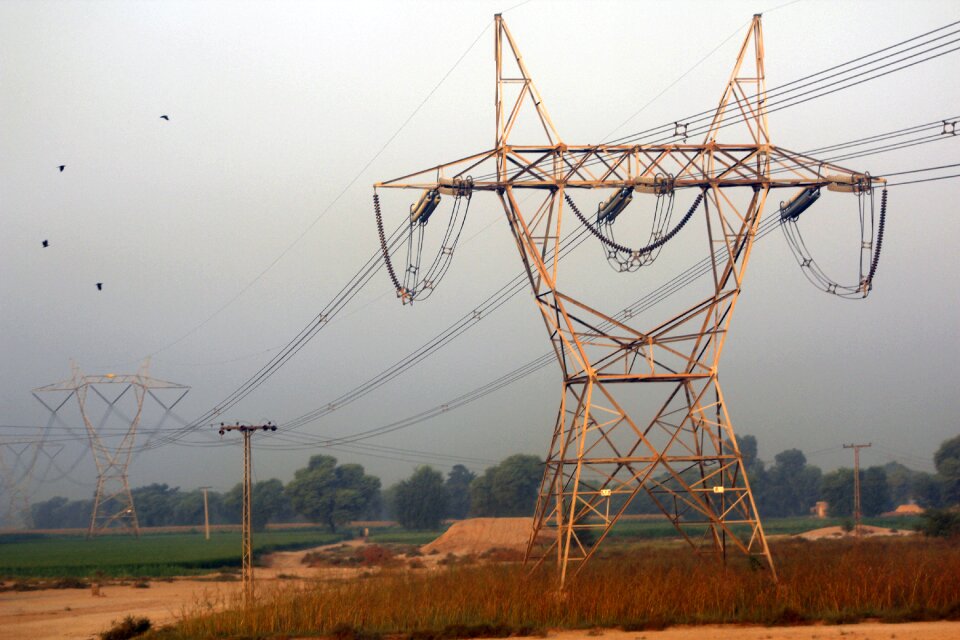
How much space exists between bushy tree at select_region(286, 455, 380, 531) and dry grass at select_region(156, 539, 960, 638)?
12691 cm

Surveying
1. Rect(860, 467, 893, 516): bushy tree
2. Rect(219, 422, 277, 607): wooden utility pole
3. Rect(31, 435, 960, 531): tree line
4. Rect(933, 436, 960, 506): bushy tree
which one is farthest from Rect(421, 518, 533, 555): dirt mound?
Rect(933, 436, 960, 506): bushy tree

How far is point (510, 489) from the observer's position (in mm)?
145375

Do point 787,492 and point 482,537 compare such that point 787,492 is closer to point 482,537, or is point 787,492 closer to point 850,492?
point 850,492

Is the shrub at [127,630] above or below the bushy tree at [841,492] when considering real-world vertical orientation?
above

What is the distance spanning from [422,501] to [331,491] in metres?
14.7

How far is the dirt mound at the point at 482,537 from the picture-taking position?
3759 inches

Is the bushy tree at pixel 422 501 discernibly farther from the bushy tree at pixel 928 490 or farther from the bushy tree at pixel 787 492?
the bushy tree at pixel 928 490

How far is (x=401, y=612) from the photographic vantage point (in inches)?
1139

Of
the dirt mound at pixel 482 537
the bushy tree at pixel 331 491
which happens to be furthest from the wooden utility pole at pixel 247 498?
the bushy tree at pixel 331 491

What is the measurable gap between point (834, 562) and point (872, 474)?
122420 mm

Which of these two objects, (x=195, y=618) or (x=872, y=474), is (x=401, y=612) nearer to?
(x=195, y=618)

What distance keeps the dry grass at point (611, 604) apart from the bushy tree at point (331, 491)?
4996 inches

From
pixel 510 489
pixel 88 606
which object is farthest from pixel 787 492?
pixel 88 606

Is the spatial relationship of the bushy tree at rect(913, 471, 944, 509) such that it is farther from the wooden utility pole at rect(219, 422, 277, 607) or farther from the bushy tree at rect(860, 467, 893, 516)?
the wooden utility pole at rect(219, 422, 277, 607)
